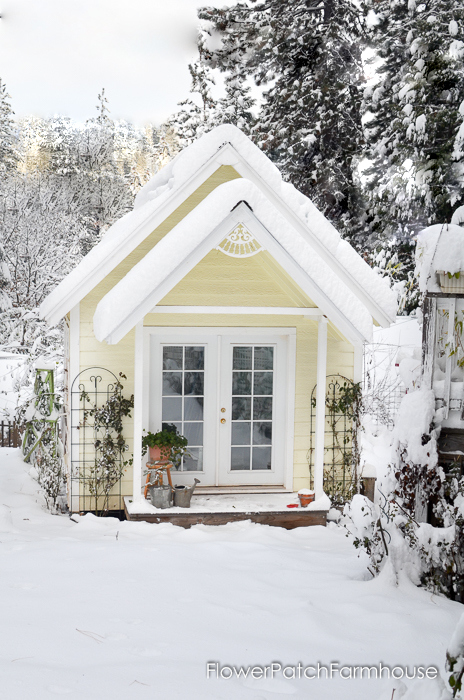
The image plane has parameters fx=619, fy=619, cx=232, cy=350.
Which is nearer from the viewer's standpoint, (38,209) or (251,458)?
(251,458)

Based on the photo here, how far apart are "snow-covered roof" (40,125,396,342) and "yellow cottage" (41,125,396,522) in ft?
0.06

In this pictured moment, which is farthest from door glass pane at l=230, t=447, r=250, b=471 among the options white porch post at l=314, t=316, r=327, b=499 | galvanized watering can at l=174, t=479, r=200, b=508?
white porch post at l=314, t=316, r=327, b=499

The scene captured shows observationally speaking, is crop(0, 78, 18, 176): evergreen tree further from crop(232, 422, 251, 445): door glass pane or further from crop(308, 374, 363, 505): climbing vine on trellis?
crop(308, 374, 363, 505): climbing vine on trellis

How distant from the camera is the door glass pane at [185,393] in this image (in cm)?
791

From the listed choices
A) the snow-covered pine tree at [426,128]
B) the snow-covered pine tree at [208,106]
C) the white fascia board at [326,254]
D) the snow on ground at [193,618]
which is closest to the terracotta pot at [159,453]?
the snow on ground at [193,618]

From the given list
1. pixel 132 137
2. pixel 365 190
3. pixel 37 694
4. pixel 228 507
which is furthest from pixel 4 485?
pixel 132 137

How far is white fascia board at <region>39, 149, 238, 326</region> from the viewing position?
7223mm

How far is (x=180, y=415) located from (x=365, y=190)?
12213 mm

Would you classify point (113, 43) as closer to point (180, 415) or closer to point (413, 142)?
point (413, 142)

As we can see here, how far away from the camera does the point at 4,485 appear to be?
8.64m

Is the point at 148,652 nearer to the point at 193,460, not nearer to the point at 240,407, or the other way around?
the point at 193,460

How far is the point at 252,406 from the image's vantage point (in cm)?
811

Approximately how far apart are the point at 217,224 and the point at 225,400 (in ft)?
8.21

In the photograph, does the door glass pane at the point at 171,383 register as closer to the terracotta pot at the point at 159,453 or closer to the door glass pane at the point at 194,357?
the door glass pane at the point at 194,357
